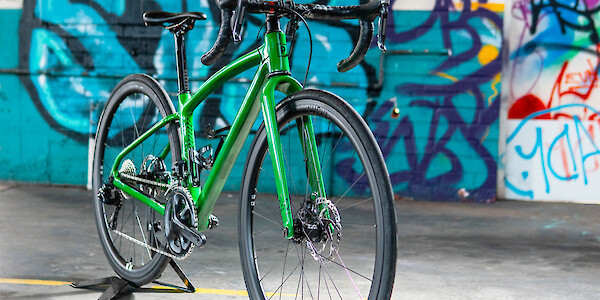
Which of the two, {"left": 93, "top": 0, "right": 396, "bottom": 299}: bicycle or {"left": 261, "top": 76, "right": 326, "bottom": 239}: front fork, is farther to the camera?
{"left": 261, "top": 76, "right": 326, "bottom": 239}: front fork

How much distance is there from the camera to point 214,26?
6.84m

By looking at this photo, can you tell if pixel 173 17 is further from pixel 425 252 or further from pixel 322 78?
pixel 322 78

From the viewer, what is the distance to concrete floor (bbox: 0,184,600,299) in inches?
151

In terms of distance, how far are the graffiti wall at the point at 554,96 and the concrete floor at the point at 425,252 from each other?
0.28 meters

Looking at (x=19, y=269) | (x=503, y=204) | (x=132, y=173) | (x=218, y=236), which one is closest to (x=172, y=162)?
(x=132, y=173)

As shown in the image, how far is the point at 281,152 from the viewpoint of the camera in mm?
2621

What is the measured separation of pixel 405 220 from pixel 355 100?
1399 millimetres

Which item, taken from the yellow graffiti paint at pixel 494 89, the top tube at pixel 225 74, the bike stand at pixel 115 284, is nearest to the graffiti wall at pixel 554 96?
the yellow graffiti paint at pixel 494 89

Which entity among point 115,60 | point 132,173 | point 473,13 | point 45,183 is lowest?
point 45,183

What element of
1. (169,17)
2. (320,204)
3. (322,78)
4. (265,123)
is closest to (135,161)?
(169,17)

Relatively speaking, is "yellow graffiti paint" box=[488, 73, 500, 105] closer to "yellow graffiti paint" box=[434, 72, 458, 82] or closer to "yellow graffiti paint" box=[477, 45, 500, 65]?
"yellow graffiti paint" box=[477, 45, 500, 65]

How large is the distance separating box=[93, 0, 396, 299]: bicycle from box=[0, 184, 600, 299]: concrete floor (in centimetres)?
29

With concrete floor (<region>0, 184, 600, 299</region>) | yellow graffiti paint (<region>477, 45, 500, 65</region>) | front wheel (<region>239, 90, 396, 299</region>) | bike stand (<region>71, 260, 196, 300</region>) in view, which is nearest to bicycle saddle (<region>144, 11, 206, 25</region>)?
front wheel (<region>239, 90, 396, 299</region>)

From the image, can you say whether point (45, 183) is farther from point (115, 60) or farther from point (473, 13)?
point (473, 13)
